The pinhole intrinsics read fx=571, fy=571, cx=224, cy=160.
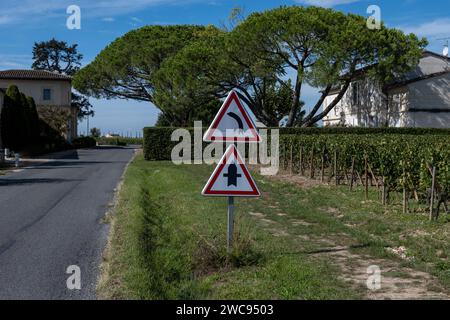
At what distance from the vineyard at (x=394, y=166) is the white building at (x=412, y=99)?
2155cm

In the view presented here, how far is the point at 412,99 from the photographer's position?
134 ft

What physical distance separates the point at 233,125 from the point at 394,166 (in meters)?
7.56

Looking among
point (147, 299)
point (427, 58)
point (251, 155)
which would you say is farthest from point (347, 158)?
point (427, 58)

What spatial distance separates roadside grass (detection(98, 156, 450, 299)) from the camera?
6.34m

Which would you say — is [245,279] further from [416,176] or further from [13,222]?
[416,176]

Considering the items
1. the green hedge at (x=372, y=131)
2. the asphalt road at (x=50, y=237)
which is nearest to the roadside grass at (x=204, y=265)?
the asphalt road at (x=50, y=237)

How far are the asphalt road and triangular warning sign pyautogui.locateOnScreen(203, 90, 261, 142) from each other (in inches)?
90.7

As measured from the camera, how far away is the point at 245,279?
6664mm

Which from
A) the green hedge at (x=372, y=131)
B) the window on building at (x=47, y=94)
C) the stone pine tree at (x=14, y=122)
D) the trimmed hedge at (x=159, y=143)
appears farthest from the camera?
the window on building at (x=47, y=94)

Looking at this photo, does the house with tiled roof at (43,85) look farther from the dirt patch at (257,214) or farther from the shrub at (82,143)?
the dirt patch at (257,214)

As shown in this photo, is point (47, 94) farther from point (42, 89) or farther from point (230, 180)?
point (230, 180)

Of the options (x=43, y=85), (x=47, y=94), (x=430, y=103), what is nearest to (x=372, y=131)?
(x=430, y=103)

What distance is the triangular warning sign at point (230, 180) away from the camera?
721 cm
